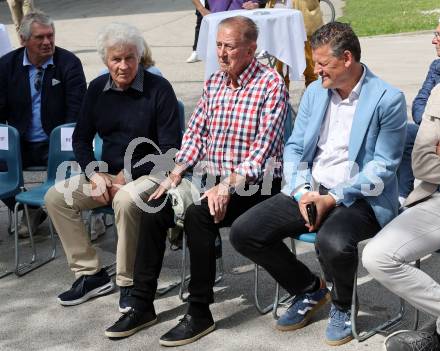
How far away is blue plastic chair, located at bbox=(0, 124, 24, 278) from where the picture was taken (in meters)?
5.68

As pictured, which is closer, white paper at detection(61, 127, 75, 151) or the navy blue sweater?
the navy blue sweater

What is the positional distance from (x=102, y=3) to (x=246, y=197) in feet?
70.9

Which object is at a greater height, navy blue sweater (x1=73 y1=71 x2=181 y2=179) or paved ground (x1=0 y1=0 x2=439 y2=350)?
navy blue sweater (x1=73 y1=71 x2=181 y2=179)

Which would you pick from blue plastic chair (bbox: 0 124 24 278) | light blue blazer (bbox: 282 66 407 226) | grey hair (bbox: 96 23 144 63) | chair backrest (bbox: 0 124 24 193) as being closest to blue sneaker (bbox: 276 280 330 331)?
light blue blazer (bbox: 282 66 407 226)

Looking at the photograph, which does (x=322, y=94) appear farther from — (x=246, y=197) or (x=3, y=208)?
(x=3, y=208)

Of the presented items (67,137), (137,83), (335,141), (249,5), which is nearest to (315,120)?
(335,141)

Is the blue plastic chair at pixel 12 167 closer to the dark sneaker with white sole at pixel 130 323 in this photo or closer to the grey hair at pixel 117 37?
the grey hair at pixel 117 37

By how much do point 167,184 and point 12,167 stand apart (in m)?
1.38

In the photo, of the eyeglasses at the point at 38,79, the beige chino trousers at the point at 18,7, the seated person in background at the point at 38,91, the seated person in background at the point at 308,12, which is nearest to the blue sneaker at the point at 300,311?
the seated person in background at the point at 38,91

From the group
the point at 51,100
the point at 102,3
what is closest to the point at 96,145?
the point at 51,100

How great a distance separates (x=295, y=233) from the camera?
14.7 feet

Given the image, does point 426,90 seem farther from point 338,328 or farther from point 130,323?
point 130,323

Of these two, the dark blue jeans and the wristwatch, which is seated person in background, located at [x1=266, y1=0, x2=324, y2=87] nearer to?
the dark blue jeans

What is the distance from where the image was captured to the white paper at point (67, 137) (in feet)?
18.7
